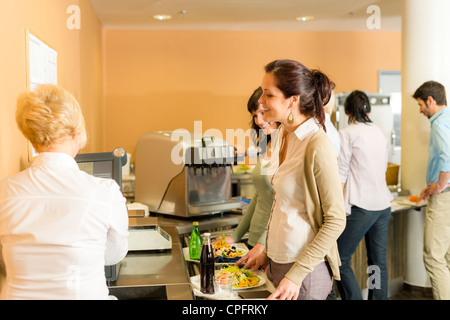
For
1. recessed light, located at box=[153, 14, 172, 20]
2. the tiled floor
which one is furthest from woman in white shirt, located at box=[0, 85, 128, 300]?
recessed light, located at box=[153, 14, 172, 20]

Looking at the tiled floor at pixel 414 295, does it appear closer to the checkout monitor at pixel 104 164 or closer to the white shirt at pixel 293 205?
the white shirt at pixel 293 205

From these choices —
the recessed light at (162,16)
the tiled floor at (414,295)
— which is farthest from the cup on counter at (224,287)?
the recessed light at (162,16)

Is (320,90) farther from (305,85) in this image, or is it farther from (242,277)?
(242,277)

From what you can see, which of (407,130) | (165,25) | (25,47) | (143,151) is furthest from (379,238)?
(165,25)

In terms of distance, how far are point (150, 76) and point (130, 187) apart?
1.86 m

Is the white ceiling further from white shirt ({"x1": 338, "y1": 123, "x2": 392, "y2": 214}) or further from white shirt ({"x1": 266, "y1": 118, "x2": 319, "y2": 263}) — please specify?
white shirt ({"x1": 266, "y1": 118, "x2": 319, "y2": 263})

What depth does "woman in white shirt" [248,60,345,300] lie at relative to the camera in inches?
62.2

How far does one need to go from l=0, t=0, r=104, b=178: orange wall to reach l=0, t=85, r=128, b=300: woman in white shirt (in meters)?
0.56

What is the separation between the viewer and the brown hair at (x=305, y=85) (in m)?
1.67

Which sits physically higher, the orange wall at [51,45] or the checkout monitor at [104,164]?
the orange wall at [51,45]

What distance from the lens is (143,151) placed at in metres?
3.11

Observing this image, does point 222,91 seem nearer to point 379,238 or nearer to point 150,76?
point 150,76

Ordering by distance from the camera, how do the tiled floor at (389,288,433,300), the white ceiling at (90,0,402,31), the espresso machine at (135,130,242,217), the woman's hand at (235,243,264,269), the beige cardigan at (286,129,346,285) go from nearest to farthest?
1. the beige cardigan at (286,129,346,285)
2. the woman's hand at (235,243,264,269)
3. the espresso machine at (135,130,242,217)
4. the tiled floor at (389,288,433,300)
5. the white ceiling at (90,0,402,31)

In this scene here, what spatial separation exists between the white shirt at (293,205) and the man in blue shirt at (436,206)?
2.18 m
